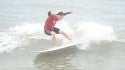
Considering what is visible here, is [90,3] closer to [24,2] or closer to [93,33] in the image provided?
[24,2]

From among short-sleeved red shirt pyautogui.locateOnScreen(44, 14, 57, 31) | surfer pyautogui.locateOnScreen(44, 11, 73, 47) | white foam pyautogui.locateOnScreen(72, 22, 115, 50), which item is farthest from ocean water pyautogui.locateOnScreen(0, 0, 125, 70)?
short-sleeved red shirt pyautogui.locateOnScreen(44, 14, 57, 31)

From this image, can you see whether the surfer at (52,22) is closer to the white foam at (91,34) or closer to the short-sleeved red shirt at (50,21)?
the short-sleeved red shirt at (50,21)

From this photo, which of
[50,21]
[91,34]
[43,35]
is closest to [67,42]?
[91,34]

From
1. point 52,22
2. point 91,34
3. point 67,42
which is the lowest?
point 67,42

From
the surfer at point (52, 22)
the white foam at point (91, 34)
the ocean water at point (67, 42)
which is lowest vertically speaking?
the ocean water at point (67, 42)

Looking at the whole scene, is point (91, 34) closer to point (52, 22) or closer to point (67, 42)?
point (67, 42)

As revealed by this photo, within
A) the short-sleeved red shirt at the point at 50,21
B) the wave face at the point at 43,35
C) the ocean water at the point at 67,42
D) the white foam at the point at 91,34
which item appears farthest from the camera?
the white foam at the point at 91,34

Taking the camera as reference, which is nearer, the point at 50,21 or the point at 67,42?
the point at 50,21

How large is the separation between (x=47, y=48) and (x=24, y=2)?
15991 mm

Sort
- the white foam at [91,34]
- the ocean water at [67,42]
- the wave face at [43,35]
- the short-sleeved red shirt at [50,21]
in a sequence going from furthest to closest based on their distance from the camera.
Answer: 1. the white foam at [91,34]
2. the wave face at [43,35]
3. the short-sleeved red shirt at [50,21]
4. the ocean water at [67,42]

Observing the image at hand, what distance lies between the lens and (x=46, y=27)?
1878cm

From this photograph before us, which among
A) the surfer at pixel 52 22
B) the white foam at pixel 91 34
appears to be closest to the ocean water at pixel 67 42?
the white foam at pixel 91 34

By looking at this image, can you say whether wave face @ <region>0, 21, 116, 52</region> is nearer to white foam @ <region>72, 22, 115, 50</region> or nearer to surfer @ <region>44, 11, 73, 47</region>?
white foam @ <region>72, 22, 115, 50</region>

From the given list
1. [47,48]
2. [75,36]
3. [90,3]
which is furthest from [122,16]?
[47,48]
